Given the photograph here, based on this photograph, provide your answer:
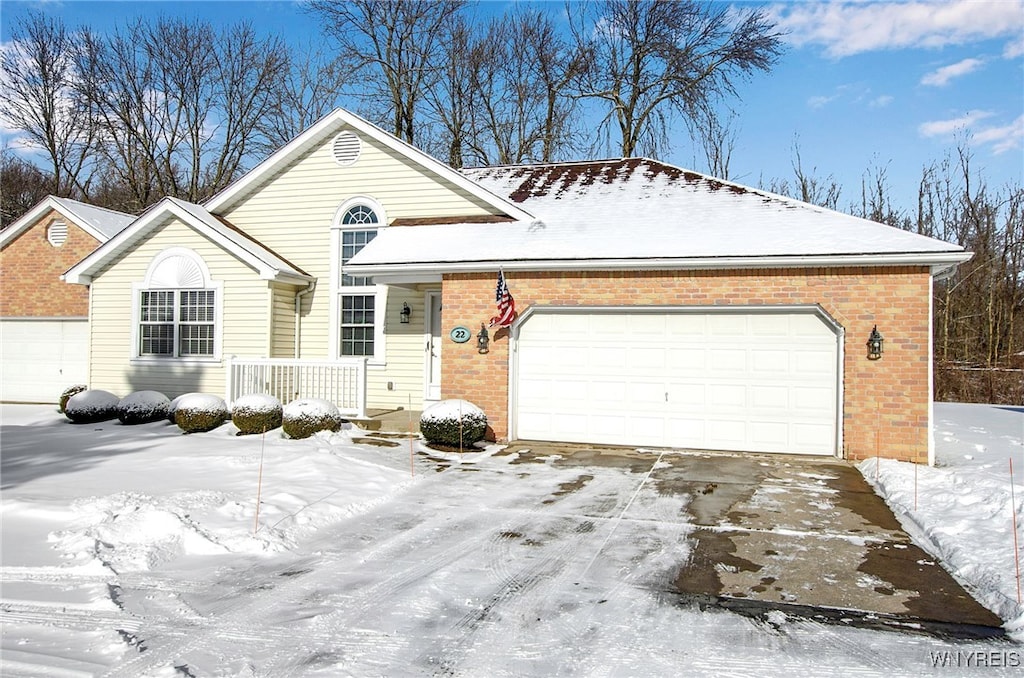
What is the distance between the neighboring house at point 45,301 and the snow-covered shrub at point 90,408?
20.5ft

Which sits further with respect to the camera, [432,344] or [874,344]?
[432,344]

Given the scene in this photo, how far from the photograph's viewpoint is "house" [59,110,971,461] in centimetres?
1106

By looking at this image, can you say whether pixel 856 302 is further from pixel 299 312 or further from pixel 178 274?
pixel 178 274

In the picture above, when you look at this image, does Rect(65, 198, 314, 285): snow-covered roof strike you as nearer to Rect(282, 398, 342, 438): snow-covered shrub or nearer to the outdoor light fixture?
Rect(282, 398, 342, 438): snow-covered shrub

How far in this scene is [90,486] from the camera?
823 cm

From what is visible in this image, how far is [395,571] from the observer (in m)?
5.84

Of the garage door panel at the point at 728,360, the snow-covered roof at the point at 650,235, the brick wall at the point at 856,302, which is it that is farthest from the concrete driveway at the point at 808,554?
the snow-covered roof at the point at 650,235

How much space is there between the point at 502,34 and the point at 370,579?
1291 inches

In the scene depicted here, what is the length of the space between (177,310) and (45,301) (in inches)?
314

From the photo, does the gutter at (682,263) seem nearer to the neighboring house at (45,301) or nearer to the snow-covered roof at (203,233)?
the snow-covered roof at (203,233)

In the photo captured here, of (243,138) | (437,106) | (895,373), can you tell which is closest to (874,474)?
(895,373)

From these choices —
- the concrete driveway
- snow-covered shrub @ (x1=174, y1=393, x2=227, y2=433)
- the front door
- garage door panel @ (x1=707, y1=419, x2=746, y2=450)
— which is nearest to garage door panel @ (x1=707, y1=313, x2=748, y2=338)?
garage door panel @ (x1=707, y1=419, x2=746, y2=450)

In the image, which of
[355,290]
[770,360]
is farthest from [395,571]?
[355,290]

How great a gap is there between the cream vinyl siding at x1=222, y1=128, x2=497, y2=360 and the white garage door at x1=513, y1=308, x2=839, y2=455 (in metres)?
4.30
